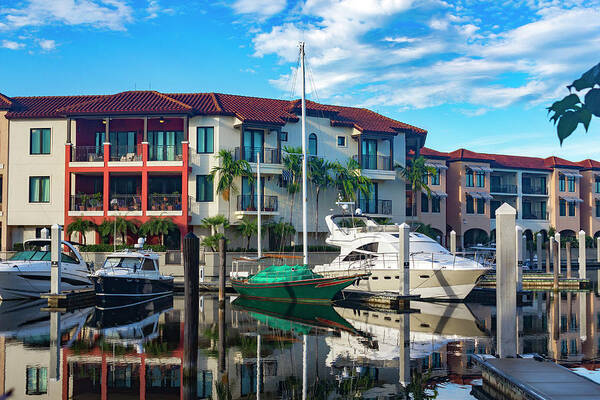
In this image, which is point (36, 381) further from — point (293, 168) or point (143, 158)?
point (293, 168)

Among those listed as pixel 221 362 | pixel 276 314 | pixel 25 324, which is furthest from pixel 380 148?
pixel 221 362

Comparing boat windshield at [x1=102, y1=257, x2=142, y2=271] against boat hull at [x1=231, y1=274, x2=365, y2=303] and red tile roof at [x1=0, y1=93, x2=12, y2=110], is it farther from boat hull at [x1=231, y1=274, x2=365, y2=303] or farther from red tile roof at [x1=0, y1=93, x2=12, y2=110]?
red tile roof at [x1=0, y1=93, x2=12, y2=110]

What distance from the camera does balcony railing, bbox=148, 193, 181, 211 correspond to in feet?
139

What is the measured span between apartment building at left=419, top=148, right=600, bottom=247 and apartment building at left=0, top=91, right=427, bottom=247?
1956 centimetres

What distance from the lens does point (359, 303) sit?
30.8 meters

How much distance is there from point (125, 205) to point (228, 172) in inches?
290

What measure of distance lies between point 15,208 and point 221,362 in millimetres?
33056

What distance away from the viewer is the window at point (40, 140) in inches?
1764

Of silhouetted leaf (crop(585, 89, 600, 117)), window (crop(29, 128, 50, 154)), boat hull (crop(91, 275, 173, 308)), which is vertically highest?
window (crop(29, 128, 50, 154))

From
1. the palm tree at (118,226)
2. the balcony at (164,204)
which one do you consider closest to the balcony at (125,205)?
the palm tree at (118,226)

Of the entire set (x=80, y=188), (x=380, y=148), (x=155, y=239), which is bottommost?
(x=155, y=239)

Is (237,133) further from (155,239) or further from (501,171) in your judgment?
(501,171)

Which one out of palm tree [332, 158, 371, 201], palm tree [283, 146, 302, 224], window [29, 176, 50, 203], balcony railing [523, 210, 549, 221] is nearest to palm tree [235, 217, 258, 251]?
palm tree [283, 146, 302, 224]

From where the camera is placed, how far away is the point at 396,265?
3134 cm
